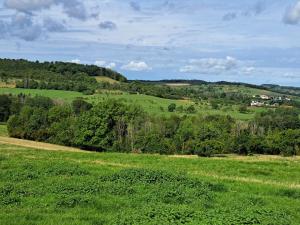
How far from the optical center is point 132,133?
97688 mm

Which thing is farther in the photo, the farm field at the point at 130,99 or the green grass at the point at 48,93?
the farm field at the point at 130,99

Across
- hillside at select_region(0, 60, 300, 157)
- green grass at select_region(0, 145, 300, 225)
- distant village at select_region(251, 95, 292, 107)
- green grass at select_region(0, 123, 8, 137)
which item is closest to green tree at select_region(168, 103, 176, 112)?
hillside at select_region(0, 60, 300, 157)

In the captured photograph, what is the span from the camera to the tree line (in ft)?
300

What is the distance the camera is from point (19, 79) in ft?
557

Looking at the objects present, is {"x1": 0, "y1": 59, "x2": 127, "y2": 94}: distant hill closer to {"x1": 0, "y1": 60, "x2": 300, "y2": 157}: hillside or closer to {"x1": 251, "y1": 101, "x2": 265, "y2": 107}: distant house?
{"x1": 0, "y1": 60, "x2": 300, "y2": 157}: hillside

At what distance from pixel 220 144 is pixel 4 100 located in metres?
57.5

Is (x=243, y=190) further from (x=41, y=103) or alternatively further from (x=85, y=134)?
(x=41, y=103)

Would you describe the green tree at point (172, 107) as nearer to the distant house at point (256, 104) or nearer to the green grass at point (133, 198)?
the distant house at point (256, 104)

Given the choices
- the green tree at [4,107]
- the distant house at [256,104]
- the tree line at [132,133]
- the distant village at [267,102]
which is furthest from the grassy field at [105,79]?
the tree line at [132,133]

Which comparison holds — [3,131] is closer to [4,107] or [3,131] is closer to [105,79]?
[4,107]

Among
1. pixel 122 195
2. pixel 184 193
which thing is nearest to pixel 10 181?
pixel 122 195

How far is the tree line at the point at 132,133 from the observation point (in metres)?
91.4

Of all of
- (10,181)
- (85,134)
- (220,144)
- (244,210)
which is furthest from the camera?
(220,144)

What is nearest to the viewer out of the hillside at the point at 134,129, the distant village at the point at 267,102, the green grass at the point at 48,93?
the hillside at the point at 134,129
